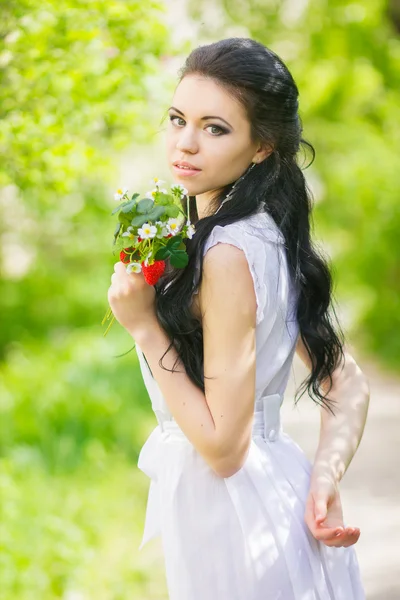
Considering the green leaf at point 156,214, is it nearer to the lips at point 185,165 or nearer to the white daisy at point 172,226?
the white daisy at point 172,226

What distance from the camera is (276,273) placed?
2.11 meters

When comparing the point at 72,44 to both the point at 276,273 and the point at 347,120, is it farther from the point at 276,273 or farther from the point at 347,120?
the point at 347,120

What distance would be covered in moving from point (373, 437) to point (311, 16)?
840cm

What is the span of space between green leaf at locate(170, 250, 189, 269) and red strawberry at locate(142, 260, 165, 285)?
0.10 ft

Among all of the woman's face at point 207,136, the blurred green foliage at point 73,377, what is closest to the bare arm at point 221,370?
the woman's face at point 207,136

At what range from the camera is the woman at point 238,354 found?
199 cm

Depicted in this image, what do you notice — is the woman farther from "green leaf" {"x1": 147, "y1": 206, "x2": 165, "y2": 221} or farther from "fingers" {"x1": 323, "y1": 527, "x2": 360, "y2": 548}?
"green leaf" {"x1": 147, "y1": 206, "x2": 165, "y2": 221}

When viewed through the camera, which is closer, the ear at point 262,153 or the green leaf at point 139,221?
the green leaf at point 139,221

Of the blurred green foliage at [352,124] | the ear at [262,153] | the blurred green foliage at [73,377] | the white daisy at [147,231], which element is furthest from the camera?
the blurred green foliage at [352,124]

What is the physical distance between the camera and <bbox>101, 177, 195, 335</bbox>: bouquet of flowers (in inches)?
77.1

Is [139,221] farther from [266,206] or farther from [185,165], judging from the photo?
[266,206]

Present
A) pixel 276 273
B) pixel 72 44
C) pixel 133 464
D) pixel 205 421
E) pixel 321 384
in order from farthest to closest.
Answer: pixel 133 464 < pixel 72 44 < pixel 321 384 < pixel 276 273 < pixel 205 421

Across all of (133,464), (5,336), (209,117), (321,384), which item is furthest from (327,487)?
(5,336)

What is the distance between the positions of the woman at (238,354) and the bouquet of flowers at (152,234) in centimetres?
5
